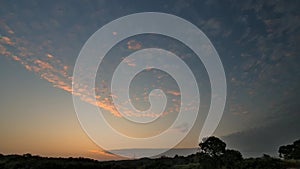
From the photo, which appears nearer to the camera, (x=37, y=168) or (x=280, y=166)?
(x=280, y=166)

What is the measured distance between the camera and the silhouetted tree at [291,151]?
75.9 m

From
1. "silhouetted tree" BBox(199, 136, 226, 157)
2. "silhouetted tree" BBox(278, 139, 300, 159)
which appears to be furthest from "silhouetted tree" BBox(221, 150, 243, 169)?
"silhouetted tree" BBox(278, 139, 300, 159)

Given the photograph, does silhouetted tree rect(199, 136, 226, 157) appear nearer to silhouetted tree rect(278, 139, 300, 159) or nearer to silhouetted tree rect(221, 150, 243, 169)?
silhouetted tree rect(221, 150, 243, 169)

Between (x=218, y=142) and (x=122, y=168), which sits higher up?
(x=218, y=142)

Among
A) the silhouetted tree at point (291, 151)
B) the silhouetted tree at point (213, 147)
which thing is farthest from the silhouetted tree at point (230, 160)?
the silhouetted tree at point (291, 151)

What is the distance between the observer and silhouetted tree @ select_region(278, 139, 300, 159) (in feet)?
249

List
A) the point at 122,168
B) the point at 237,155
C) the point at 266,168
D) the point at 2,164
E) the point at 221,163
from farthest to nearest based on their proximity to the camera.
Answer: the point at 122,168 < the point at 2,164 < the point at 237,155 < the point at 221,163 < the point at 266,168

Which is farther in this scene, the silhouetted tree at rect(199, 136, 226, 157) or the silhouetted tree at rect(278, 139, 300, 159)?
the silhouetted tree at rect(278, 139, 300, 159)

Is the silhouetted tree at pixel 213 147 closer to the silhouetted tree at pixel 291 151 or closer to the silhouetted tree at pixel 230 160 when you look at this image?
the silhouetted tree at pixel 230 160

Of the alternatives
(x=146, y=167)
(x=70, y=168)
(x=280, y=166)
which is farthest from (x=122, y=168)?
(x=280, y=166)

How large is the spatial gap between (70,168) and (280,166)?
187ft

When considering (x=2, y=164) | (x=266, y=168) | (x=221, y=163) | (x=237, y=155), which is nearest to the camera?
(x=266, y=168)

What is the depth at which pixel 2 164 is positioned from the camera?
69938mm

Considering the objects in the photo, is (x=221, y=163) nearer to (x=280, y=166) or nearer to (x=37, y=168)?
(x=280, y=166)
